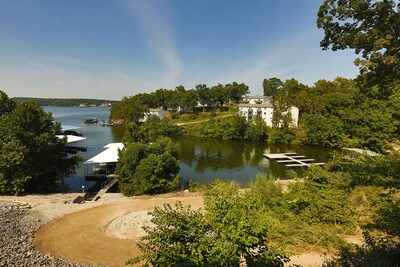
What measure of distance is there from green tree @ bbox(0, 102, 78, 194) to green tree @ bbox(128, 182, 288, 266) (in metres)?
19.5

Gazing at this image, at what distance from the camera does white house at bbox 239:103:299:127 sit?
5750 cm

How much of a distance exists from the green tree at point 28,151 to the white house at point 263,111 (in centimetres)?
4812

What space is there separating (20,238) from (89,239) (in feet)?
12.2

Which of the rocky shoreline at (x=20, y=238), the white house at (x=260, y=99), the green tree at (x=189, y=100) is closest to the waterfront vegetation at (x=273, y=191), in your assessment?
the rocky shoreline at (x=20, y=238)

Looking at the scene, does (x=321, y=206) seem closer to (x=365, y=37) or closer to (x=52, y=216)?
(x=365, y=37)

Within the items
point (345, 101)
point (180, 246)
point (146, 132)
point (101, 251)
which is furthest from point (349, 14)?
point (345, 101)

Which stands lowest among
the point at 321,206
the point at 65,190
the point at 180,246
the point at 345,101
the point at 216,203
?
the point at 65,190

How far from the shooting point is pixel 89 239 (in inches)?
534

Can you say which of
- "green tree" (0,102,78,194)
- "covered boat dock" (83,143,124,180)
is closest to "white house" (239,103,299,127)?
"covered boat dock" (83,143,124,180)

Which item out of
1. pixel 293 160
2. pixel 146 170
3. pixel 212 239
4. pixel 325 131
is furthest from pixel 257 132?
pixel 212 239

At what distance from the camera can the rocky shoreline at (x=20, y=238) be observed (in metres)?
10.9

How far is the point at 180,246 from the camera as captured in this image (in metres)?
5.69

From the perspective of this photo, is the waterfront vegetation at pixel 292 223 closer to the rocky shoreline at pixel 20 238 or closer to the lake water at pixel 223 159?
the rocky shoreline at pixel 20 238

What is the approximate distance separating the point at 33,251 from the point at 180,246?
1060 cm
